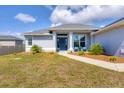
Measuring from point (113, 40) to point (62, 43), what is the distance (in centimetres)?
1036

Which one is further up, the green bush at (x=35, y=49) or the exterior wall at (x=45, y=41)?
the exterior wall at (x=45, y=41)

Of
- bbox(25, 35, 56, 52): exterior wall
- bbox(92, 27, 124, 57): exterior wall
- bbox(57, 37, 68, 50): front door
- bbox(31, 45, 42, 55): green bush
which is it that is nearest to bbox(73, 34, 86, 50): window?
bbox(57, 37, 68, 50): front door

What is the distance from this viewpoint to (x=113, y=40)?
16.6m

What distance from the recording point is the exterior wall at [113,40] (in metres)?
14.8

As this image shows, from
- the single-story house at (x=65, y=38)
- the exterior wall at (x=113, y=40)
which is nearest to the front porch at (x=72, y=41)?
the single-story house at (x=65, y=38)

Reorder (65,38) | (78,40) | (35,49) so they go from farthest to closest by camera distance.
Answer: (65,38) < (78,40) < (35,49)

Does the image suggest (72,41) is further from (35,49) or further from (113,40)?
(113,40)

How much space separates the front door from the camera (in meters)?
25.5

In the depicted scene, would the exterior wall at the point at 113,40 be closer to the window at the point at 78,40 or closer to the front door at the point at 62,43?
the window at the point at 78,40

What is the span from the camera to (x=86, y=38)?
25.2 meters

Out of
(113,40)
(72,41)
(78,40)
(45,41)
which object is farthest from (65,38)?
(113,40)

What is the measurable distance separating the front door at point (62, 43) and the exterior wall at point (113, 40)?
627 centimetres

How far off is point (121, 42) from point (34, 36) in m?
14.5

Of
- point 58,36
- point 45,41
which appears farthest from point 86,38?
point 45,41
